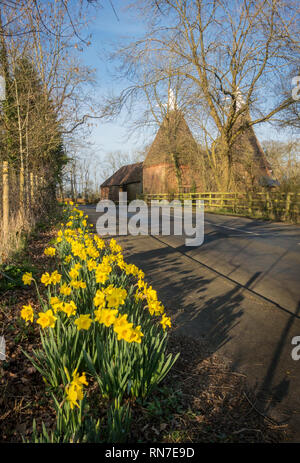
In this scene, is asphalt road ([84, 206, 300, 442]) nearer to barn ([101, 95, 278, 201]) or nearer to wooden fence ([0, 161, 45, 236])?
wooden fence ([0, 161, 45, 236])

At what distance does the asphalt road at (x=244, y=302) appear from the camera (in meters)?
2.66

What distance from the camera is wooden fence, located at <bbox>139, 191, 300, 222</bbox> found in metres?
14.6

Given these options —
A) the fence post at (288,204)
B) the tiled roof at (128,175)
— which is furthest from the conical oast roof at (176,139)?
the fence post at (288,204)

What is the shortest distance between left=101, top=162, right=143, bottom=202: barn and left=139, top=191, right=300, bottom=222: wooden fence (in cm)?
2205

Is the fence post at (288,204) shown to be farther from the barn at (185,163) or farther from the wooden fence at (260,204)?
the barn at (185,163)

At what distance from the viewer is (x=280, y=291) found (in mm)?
4762

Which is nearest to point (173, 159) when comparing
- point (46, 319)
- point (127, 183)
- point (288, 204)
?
point (127, 183)

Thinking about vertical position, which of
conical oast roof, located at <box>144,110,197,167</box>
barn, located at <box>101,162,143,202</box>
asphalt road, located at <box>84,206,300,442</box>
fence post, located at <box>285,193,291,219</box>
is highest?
conical oast roof, located at <box>144,110,197,167</box>

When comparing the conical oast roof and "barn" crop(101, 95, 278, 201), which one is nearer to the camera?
"barn" crop(101, 95, 278, 201)

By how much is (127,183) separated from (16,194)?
39.6m

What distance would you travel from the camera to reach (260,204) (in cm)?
1752

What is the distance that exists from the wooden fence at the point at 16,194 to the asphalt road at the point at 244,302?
10.8 ft

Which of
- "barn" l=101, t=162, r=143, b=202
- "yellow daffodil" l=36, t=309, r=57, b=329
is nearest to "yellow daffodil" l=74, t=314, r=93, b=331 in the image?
"yellow daffodil" l=36, t=309, r=57, b=329

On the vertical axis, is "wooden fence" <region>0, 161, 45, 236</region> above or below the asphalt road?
above
